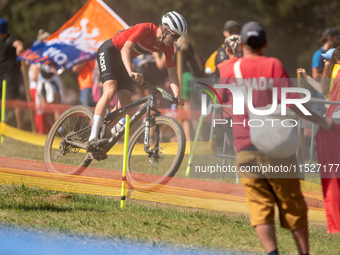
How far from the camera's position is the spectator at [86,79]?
1033 cm

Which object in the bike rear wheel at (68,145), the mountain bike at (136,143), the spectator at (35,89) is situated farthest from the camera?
the spectator at (35,89)

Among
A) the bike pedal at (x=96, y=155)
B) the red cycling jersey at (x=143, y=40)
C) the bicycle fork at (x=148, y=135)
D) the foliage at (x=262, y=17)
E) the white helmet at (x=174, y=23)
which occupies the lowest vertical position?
the bike pedal at (x=96, y=155)

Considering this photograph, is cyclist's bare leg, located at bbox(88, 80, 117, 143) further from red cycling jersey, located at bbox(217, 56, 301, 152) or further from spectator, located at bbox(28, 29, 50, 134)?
spectator, located at bbox(28, 29, 50, 134)

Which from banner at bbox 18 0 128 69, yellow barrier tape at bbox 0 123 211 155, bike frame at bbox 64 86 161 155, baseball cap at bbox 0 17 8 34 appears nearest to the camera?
bike frame at bbox 64 86 161 155

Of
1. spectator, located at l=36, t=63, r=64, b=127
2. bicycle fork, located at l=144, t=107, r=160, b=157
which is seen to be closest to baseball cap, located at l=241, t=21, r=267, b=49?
bicycle fork, located at l=144, t=107, r=160, b=157

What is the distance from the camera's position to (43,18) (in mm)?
22609

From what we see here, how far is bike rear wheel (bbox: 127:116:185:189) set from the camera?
5477mm

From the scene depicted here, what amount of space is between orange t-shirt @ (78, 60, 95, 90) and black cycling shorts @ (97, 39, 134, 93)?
13.8ft

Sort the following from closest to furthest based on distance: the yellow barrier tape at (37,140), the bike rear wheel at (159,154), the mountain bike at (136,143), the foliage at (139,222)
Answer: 1. the foliage at (139,222)
2. the bike rear wheel at (159,154)
3. the mountain bike at (136,143)
4. the yellow barrier tape at (37,140)

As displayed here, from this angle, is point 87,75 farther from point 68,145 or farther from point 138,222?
point 138,222

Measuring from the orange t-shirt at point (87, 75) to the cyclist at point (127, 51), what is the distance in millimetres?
4192

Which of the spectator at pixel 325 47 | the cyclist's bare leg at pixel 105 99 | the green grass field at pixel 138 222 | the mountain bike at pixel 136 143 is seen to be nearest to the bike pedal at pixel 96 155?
the mountain bike at pixel 136 143

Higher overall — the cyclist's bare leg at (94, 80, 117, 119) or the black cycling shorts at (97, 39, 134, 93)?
the black cycling shorts at (97, 39, 134, 93)

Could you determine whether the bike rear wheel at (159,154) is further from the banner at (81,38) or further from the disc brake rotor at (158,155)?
the banner at (81,38)
